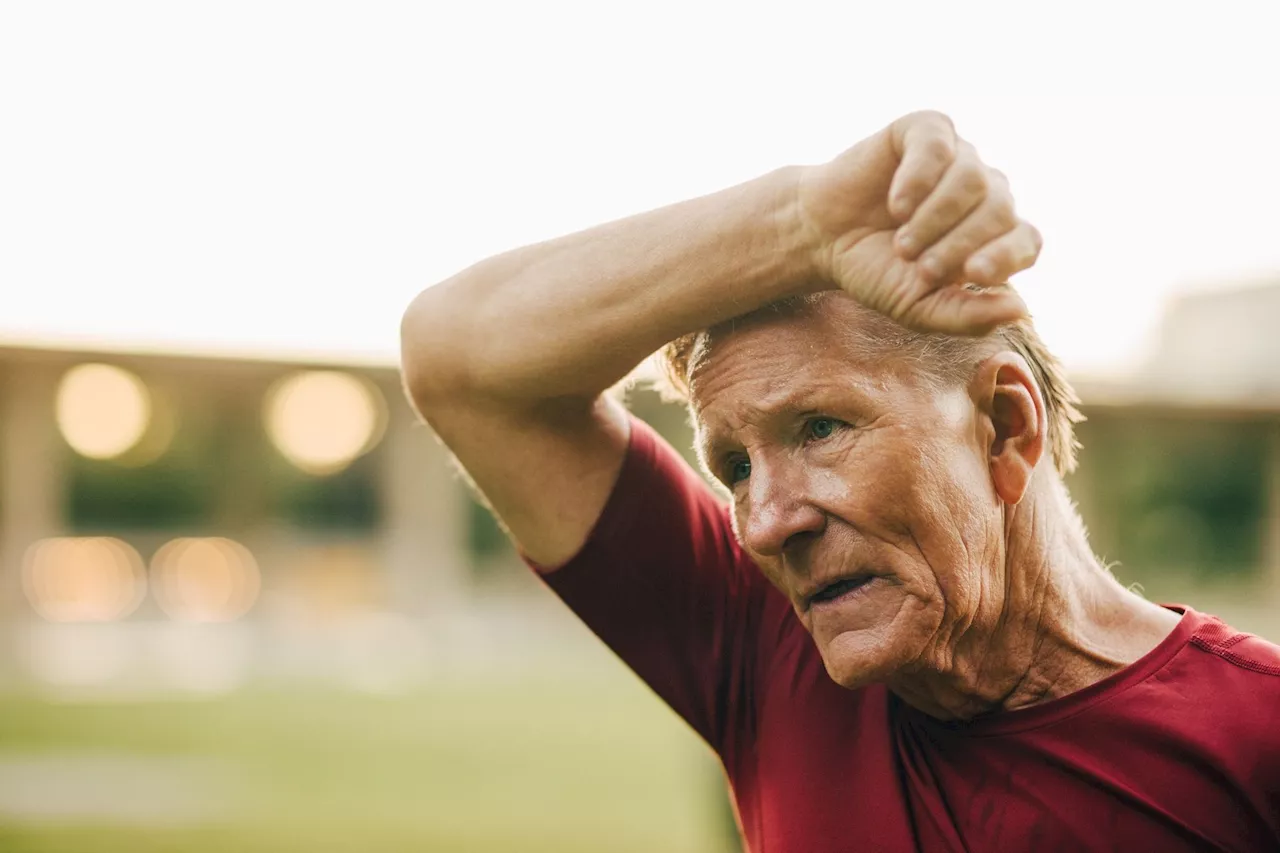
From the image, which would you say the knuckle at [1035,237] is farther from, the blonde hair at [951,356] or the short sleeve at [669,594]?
the short sleeve at [669,594]

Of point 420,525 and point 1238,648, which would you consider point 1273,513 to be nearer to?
point 420,525

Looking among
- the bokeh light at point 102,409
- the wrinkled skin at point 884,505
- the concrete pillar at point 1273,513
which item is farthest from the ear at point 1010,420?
the concrete pillar at point 1273,513

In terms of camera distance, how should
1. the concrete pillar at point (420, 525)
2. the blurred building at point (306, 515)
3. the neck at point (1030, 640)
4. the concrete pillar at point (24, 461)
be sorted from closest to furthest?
the neck at point (1030, 640)
the concrete pillar at point (24, 461)
the blurred building at point (306, 515)
the concrete pillar at point (420, 525)

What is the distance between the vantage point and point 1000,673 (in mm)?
2102

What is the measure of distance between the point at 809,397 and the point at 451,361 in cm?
65

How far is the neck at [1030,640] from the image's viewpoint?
6.84 ft

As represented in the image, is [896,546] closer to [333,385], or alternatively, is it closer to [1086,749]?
[1086,749]

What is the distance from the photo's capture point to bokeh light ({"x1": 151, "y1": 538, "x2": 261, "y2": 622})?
31.0 metres

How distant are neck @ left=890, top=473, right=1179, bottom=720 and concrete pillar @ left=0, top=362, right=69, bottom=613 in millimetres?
25021

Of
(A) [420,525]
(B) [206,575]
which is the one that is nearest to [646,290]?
(A) [420,525]

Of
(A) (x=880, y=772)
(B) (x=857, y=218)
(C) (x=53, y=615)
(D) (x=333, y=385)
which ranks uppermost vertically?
(B) (x=857, y=218)

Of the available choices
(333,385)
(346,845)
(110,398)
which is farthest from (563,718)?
(110,398)

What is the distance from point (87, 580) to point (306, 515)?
5.00 metres

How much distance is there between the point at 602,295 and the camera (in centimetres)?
207
